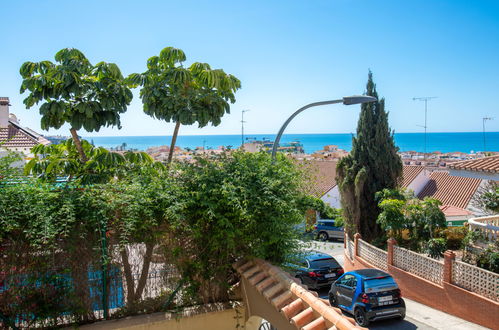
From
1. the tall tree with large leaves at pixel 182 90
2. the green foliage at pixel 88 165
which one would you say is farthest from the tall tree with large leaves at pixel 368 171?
the green foliage at pixel 88 165

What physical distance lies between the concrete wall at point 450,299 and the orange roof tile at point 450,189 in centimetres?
1697

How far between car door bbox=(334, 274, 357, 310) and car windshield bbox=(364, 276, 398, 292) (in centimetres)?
50

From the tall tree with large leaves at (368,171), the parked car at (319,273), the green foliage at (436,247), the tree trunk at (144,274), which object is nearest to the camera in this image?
the tree trunk at (144,274)

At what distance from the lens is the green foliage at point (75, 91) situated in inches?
298

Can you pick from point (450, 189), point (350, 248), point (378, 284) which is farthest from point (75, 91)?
point (450, 189)

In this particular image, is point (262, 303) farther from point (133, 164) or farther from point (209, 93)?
point (209, 93)

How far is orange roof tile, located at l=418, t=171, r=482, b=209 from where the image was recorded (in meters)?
31.1

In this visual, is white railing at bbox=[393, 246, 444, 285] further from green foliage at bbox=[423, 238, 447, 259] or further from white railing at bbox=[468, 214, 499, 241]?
white railing at bbox=[468, 214, 499, 241]

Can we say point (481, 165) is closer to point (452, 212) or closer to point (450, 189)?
point (452, 212)

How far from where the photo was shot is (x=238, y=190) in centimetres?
551

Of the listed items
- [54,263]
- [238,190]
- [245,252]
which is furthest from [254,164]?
[54,263]

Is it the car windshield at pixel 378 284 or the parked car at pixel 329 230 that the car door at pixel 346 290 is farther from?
the parked car at pixel 329 230

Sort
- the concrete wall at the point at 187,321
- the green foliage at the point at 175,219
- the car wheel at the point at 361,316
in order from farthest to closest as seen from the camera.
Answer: the car wheel at the point at 361,316 → the concrete wall at the point at 187,321 → the green foliage at the point at 175,219

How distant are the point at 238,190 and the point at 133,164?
354 cm
